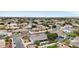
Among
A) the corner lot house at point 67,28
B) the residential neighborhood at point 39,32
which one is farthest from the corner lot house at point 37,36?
the corner lot house at point 67,28

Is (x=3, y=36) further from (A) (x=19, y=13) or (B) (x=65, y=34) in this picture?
(B) (x=65, y=34)

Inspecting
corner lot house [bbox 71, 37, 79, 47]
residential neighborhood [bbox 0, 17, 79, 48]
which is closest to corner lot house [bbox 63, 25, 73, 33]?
residential neighborhood [bbox 0, 17, 79, 48]

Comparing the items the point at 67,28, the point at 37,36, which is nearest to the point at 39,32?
the point at 37,36

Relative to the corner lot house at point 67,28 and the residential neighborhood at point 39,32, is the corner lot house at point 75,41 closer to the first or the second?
the residential neighborhood at point 39,32

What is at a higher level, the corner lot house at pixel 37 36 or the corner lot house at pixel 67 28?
the corner lot house at pixel 67 28

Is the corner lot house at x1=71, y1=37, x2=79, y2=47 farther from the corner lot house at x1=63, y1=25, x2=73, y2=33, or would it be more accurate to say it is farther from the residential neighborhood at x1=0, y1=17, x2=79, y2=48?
the corner lot house at x1=63, y1=25, x2=73, y2=33

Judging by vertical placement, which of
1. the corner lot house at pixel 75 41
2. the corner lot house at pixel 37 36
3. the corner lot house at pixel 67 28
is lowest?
the corner lot house at pixel 75 41

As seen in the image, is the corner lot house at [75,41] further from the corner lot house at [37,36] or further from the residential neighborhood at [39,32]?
the corner lot house at [37,36]
